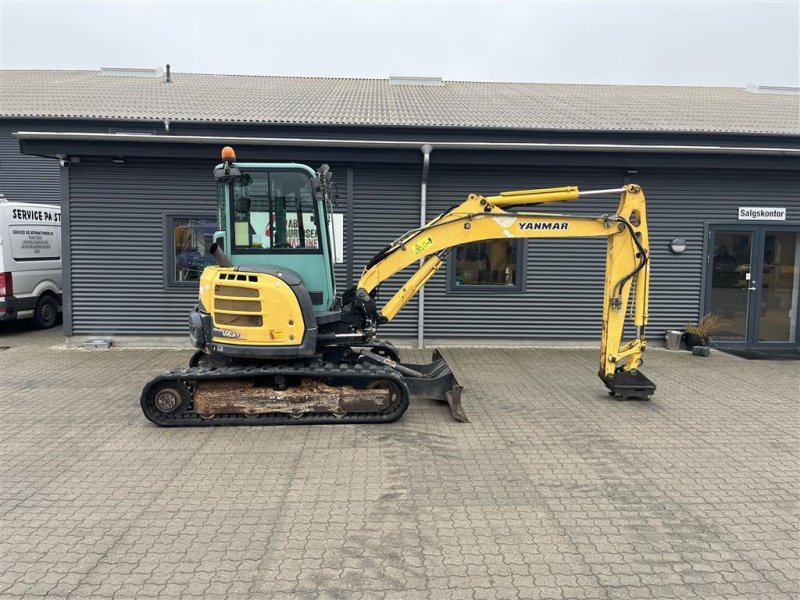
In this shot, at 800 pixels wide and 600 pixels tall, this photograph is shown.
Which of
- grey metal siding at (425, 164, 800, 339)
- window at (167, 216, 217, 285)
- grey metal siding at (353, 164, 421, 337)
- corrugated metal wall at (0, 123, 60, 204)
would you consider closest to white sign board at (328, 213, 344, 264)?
grey metal siding at (353, 164, 421, 337)

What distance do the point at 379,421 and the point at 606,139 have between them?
28.6 feet

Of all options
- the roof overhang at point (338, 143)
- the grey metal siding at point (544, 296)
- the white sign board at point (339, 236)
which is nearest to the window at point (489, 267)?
the grey metal siding at point (544, 296)

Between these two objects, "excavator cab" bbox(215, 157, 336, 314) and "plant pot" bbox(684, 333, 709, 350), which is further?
"plant pot" bbox(684, 333, 709, 350)

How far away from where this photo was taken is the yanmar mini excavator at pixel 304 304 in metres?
5.73

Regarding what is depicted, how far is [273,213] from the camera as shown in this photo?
600 centimetres

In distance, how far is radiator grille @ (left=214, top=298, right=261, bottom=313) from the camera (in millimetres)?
5691

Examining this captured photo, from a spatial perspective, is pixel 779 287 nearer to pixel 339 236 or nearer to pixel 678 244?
pixel 678 244

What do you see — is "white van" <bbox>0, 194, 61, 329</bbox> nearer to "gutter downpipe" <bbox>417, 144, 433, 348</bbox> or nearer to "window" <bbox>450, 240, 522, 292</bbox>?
"gutter downpipe" <bbox>417, 144, 433, 348</bbox>

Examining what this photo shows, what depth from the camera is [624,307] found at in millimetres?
6566

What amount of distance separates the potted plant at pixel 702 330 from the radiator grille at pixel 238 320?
309 inches

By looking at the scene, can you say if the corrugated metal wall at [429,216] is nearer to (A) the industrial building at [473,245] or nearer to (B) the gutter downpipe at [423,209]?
(A) the industrial building at [473,245]

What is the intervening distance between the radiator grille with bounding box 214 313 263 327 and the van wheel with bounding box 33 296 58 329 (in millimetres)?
8227

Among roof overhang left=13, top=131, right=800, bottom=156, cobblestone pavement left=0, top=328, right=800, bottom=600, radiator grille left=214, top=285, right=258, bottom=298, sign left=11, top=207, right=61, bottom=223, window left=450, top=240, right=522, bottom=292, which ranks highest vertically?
roof overhang left=13, top=131, right=800, bottom=156

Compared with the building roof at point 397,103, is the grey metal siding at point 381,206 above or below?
below
